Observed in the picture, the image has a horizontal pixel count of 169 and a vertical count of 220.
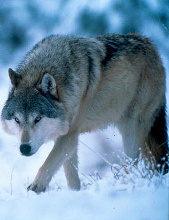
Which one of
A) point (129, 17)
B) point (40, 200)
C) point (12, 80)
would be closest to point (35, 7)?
point (129, 17)

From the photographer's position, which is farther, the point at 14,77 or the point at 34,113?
the point at 14,77

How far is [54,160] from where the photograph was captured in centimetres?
443

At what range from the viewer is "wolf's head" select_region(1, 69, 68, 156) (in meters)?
4.24

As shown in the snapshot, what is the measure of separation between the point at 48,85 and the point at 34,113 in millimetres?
356

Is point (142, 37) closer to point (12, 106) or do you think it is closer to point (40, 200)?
point (12, 106)

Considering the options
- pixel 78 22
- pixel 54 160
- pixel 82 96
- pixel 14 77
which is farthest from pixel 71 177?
pixel 78 22

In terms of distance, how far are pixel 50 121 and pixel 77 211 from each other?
185cm

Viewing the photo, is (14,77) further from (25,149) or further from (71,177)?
(71,177)

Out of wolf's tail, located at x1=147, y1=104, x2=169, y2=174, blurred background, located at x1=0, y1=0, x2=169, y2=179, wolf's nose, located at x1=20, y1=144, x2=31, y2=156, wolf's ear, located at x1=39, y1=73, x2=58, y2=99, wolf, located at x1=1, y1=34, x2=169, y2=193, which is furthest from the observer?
blurred background, located at x1=0, y1=0, x2=169, y2=179

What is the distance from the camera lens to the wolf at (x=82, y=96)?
435 cm

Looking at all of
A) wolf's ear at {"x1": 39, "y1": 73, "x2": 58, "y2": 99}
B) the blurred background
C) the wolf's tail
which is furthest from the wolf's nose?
the blurred background

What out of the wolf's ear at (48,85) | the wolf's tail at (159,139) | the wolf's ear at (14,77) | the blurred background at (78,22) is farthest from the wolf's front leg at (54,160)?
the blurred background at (78,22)

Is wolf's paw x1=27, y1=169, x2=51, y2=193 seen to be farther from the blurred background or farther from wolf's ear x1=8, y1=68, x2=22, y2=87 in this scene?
the blurred background

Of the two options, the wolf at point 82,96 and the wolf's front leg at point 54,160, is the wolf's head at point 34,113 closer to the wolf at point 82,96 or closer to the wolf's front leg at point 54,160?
the wolf at point 82,96
